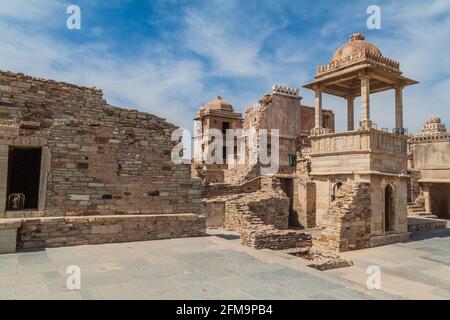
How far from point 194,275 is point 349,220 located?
8.24m

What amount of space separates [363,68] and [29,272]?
554 inches

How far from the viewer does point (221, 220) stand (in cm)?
1656

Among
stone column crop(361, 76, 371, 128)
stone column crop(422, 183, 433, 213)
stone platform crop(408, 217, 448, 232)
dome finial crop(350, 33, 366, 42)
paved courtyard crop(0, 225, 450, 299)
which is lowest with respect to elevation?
stone platform crop(408, 217, 448, 232)

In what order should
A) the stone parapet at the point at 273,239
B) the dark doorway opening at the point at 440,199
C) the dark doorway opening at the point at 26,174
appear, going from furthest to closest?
the dark doorway opening at the point at 440,199 → the dark doorway opening at the point at 26,174 → the stone parapet at the point at 273,239

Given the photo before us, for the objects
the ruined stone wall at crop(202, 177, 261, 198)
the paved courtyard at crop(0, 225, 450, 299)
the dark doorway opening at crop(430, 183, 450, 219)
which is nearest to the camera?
the paved courtyard at crop(0, 225, 450, 299)

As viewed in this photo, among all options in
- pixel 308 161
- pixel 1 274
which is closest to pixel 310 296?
pixel 1 274

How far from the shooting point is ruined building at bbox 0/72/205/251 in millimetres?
8234

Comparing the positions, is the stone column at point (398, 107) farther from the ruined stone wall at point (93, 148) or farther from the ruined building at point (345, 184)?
the ruined stone wall at point (93, 148)

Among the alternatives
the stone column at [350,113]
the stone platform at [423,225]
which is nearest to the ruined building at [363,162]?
the stone column at [350,113]

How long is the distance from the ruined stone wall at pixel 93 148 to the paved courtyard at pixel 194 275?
1.37 m

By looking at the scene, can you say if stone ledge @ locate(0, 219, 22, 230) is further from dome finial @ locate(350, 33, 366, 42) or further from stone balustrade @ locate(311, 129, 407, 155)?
dome finial @ locate(350, 33, 366, 42)

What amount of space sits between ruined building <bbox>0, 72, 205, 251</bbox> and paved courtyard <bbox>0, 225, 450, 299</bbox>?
0.63m

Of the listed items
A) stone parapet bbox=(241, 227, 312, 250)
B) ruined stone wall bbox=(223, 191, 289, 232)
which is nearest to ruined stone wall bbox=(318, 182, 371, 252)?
stone parapet bbox=(241, 227, 312, 250)

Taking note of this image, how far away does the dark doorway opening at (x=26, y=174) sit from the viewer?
10.5 meters
